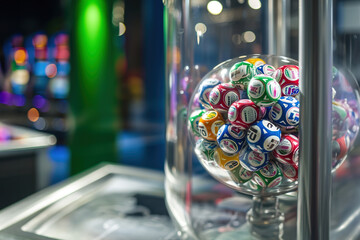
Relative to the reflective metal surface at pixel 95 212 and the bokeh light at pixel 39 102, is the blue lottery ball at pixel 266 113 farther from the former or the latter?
the bokeh light at pixel 39 102

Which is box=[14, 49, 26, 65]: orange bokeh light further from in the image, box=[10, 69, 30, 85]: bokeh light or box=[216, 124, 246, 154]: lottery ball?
box=[216, 124, 246, 154]: lottery ball

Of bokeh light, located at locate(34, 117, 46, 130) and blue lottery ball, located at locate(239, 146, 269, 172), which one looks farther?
bokeh light, located at locate(34, 117, 46, 130)

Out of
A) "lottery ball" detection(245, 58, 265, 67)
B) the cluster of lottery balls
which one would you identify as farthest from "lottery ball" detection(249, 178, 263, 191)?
"lottery ball" detection(245, 58, 265, 67)

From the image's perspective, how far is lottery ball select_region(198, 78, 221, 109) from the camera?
762mm

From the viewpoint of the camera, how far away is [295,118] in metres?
0.66

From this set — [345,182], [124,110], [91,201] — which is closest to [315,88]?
[345,182]

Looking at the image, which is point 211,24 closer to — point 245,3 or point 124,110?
point 245,3

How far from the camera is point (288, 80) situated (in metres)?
0.69

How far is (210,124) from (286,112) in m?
0.14

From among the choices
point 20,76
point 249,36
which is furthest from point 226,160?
point 20,76

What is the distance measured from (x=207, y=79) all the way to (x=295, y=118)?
20 cm

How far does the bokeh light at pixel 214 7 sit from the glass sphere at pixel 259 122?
0.33 feet

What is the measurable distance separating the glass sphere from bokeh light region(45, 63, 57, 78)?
8.17 metres

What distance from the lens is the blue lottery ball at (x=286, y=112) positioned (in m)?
0.66
